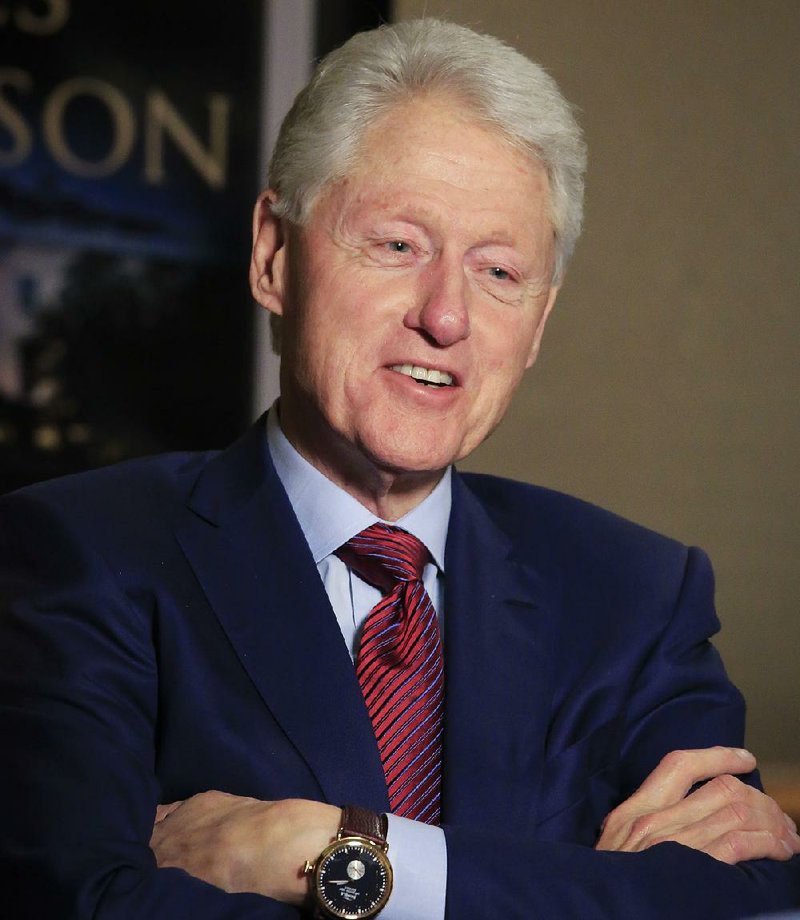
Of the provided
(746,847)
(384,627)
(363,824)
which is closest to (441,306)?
(384,627)

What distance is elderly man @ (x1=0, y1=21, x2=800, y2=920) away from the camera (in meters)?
1.63

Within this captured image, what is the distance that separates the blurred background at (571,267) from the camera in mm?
3459

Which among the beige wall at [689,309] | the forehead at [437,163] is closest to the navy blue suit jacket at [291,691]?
the forehead at [437,163]

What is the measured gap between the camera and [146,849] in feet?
5.28

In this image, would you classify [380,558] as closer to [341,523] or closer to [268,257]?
[341,523]

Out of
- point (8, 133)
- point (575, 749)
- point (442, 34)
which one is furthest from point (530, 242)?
point (8, 133)

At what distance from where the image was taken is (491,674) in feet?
6.39

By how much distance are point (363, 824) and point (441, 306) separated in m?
0.67

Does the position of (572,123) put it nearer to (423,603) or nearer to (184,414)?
(423,603)

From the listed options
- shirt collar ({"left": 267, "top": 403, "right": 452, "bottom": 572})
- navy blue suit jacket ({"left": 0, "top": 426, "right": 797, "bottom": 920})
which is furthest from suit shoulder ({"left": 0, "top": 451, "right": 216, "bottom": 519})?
shirt collar ({"left": 267, "top": 403, "right": 452, "bottom": 572})

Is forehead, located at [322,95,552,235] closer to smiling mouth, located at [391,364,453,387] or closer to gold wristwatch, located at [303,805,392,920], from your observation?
smiling mouth, located at [391,364,453,387]

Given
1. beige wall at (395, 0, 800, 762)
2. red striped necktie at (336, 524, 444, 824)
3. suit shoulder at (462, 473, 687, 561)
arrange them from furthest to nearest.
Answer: beige wall at (395, 0, 800, 762) < suit shoulder at (462, 473, 687, 561) < red striped necktie at (336, 524, 444, 824)

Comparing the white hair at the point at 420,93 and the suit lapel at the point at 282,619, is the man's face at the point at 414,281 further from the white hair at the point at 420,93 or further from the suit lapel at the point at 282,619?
the suit lapel at the point at 282,619

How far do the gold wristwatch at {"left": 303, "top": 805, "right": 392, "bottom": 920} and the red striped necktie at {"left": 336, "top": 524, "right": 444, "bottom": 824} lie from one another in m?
0.21
